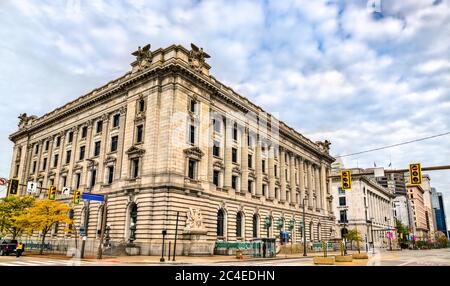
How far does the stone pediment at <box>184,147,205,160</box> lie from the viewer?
138 feet

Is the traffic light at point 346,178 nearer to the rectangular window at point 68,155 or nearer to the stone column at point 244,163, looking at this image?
the stone column at point 244,163

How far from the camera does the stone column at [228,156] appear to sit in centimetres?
4981

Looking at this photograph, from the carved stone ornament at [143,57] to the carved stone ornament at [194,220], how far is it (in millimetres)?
19806

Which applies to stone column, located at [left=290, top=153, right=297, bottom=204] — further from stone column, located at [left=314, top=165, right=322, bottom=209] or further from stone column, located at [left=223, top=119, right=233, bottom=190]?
stone column, located at [left=223, top=119, right=233, bottom=190]

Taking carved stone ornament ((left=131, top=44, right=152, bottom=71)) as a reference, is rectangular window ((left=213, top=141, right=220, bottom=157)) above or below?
below

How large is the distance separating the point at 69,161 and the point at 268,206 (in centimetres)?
3219

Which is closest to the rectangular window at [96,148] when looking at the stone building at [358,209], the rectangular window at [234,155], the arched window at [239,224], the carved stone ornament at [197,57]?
the carved stone ornament at [197,57]

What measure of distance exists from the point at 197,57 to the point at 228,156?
1422cm

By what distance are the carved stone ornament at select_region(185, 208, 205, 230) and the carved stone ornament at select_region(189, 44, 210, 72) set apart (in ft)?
58.6

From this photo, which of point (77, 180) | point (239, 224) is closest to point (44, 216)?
point (77, 180)

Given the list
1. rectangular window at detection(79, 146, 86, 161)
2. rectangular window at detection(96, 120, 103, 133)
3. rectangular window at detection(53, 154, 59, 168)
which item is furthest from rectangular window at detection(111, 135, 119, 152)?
rectangular window at detection(53, 154, 59, 168)

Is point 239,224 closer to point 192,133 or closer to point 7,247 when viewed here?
point 192,133

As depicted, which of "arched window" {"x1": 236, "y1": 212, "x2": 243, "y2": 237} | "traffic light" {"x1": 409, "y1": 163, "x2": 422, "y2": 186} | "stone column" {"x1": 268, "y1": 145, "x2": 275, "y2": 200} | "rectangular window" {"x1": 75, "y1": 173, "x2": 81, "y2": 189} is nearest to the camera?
"traffic light" {"x1": 409, "y1": 163, "x2": 422, "y2": 186}

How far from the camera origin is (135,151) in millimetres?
43312
